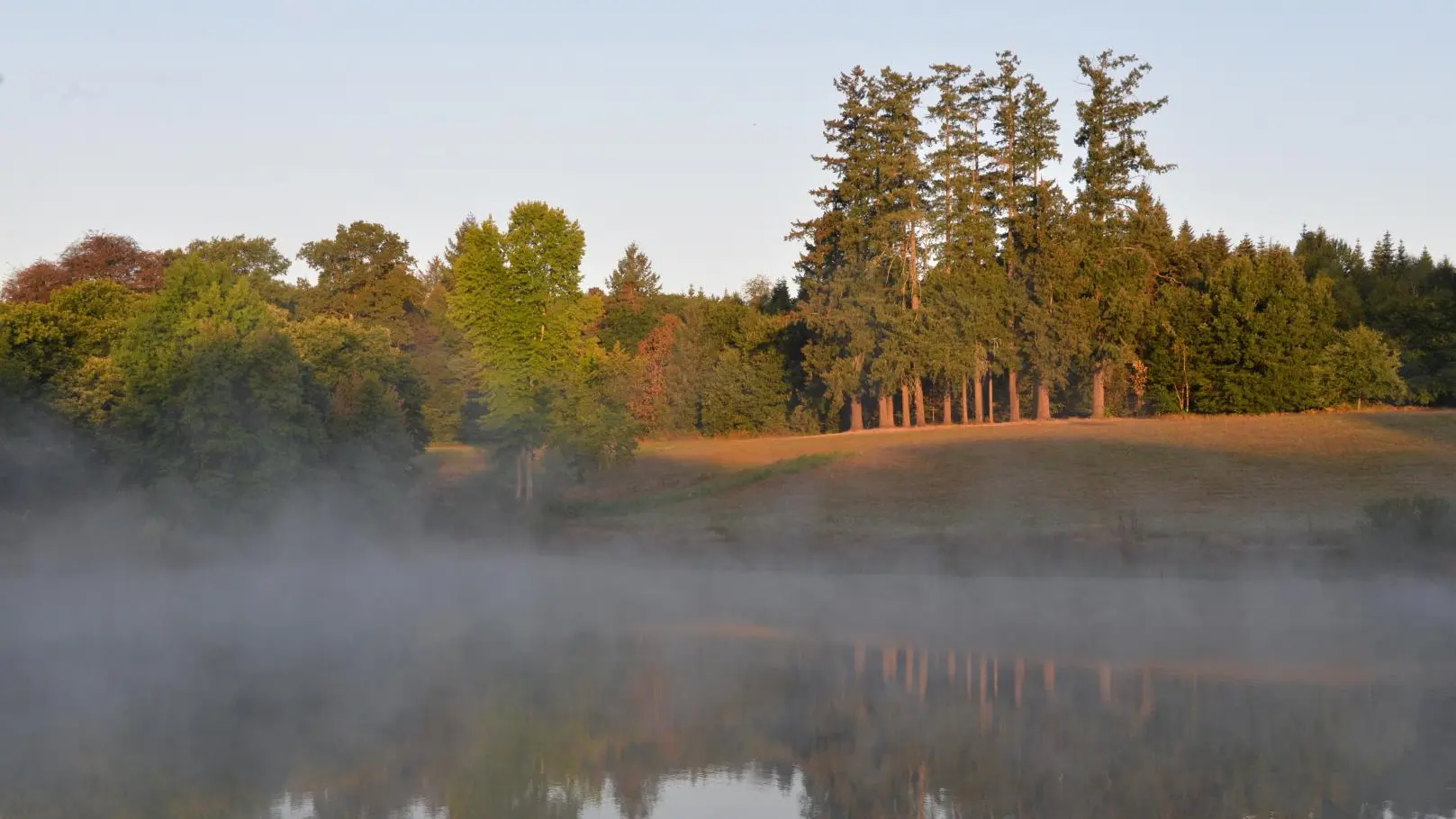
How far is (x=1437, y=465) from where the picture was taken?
42.2 m

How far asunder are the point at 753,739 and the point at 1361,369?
62.2 metres

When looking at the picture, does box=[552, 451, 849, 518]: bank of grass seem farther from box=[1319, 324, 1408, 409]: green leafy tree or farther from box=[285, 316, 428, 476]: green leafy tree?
box=[1319, 324, 1408, 409]: green leafy tree

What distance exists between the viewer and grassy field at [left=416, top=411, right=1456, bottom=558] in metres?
37.8

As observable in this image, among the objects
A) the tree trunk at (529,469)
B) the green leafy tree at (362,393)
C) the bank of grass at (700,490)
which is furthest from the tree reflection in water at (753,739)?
the tree trunk at (529,469)

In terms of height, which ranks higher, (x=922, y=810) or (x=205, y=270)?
(x=205, y=270)

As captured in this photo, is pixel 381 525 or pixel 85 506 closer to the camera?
pixel 85 506

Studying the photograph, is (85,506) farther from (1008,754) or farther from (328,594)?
(1008,754)

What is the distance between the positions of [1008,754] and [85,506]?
118 ft

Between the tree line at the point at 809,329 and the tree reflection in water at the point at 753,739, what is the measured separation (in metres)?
25.6

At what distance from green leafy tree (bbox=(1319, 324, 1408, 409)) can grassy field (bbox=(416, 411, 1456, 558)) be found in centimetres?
1127

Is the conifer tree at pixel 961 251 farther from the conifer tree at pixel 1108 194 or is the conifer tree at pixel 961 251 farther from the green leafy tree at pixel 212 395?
the green leafy tree at pixel 212 395

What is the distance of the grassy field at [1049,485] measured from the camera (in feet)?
124

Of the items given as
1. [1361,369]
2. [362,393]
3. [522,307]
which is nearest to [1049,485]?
[522,307]

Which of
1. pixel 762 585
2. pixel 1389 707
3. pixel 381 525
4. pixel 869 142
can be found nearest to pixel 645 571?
pixel 762 585
